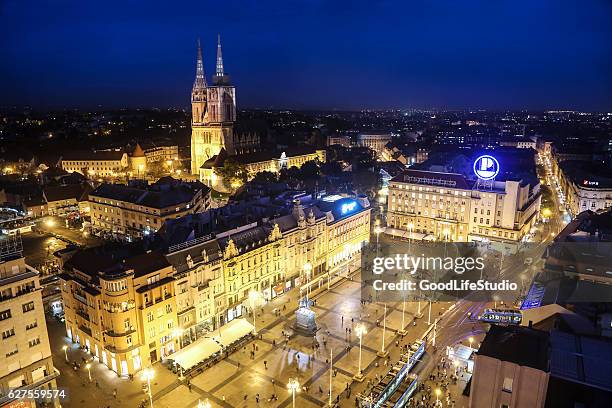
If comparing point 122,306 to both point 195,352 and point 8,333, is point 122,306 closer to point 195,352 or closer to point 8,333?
point 195,352

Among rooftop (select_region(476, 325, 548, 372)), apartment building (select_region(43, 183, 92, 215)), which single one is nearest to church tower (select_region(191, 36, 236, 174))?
apartment building (select_region(43, 183, 92, 215))

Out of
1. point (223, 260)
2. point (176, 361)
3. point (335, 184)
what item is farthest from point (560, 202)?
point (176, 361)

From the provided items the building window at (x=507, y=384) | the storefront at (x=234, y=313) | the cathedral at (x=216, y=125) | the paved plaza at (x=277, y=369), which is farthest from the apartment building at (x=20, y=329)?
the cathedral at (x=216, y=125)

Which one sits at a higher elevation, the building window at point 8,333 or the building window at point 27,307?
the building window at point 27,307

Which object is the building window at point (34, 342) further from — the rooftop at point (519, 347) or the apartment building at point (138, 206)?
the apartment building at point (138, 206)

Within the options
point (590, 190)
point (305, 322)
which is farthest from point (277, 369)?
point (590, 190)

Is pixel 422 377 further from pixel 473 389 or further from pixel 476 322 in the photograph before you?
pixel 473 389
